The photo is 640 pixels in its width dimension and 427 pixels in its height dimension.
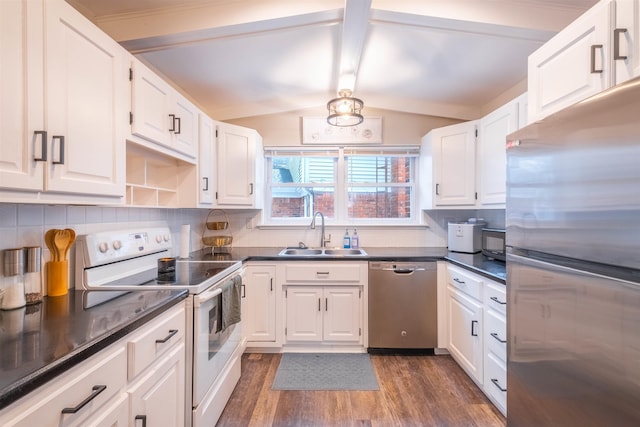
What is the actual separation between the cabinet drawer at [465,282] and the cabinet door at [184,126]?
230cm

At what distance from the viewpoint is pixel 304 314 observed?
2648 millimetres

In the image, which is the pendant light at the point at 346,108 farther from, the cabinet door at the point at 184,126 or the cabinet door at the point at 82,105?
the cabinet door at the point at 82,105

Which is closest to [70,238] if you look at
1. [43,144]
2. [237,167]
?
[43,144]

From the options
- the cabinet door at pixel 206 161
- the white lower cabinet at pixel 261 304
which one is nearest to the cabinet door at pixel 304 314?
the white lower cabinet at pixel 261 304

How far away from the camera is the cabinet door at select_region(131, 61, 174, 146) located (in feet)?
4.96

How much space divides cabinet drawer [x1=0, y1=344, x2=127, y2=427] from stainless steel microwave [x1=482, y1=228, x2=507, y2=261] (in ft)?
Result: 8.15

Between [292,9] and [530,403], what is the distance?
2.41m

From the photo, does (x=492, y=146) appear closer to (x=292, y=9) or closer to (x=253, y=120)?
(x=292, y=9)

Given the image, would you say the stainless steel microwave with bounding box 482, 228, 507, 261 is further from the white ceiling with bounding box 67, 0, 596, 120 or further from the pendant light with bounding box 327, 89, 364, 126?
the pendant light with bounding box 327, 89, 364, 126

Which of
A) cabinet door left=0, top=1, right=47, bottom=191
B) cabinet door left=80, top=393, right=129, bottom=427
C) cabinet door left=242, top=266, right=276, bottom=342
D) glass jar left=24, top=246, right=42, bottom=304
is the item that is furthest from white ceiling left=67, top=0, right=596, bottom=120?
cabinet door left=80, top=393, right=129, bottom=427

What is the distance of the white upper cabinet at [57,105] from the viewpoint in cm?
91

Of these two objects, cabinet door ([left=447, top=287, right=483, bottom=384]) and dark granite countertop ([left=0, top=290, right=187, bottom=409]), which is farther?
cabinet door ([left=447, top=287, right=483, bottom=384])

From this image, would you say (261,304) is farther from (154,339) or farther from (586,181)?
(586,181)

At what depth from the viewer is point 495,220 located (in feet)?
9.29
